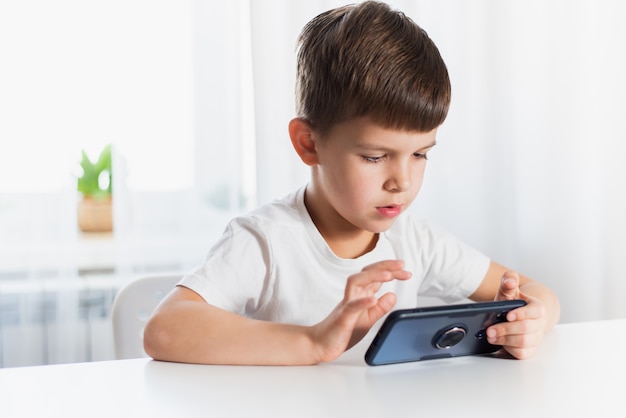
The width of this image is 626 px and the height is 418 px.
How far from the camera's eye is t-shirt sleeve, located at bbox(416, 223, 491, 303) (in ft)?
3.79

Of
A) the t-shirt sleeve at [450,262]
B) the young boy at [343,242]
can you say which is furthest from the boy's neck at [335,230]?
the t-shirt sleeve at [450,262]

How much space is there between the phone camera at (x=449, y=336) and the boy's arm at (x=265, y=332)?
0.06 metres

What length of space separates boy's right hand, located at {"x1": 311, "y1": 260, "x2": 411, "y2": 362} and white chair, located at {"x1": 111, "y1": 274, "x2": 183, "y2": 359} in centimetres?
49

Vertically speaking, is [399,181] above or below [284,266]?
above

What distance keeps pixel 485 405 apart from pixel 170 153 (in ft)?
4.85

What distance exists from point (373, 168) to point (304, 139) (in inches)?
5.1

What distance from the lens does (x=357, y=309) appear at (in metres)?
0.74

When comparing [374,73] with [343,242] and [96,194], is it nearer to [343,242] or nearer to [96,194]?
[343,242]

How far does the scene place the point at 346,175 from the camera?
3.08ft

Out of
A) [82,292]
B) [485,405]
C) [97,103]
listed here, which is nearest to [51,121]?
[97,103]

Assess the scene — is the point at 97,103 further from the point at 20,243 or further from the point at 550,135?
the point at 550,135

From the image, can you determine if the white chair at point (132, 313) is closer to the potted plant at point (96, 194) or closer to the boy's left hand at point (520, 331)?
the boy's left hand at point (520, 331)

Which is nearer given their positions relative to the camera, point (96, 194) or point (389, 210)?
point (389, 210)

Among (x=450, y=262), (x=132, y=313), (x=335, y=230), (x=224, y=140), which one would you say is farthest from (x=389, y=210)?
(x=224, y=140)
